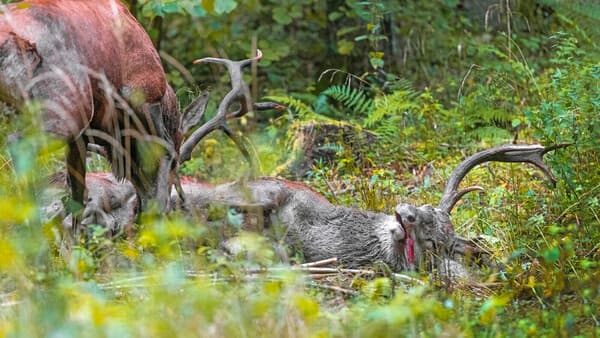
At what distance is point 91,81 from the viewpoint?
6516mm

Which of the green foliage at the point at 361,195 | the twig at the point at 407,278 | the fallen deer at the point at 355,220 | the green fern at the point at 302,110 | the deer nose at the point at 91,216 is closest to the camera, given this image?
the green foliage at the point at 361,195

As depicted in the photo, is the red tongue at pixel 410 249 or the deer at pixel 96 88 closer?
the deer at pixel 96 88

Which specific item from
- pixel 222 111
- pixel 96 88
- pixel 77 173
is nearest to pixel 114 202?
pixel 77 173

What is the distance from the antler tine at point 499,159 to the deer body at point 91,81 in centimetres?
199

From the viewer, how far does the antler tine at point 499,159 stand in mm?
7340

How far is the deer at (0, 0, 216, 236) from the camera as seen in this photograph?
6.08m

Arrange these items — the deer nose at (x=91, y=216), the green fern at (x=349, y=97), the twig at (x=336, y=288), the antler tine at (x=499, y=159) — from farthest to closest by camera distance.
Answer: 1. the green fern at (x=349, y=97)
2. the deer nose at (x=91, y=216)
3. the antler tine at (x=499, y=159)
4. the twig at (x=336, y=288)

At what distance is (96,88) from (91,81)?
8cm

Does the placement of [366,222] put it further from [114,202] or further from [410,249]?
[114,202]

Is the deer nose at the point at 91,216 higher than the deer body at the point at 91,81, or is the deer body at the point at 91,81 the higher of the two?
the deer body at the point at 91,81

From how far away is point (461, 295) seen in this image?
20.2 ft

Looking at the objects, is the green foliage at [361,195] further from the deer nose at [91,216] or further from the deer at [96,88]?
the deer nose at [91,216]

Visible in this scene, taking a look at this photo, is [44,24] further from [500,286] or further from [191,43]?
[191,43]

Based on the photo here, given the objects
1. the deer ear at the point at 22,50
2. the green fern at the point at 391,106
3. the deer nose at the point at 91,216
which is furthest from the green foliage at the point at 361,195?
the deer nose at the point at 91,216
